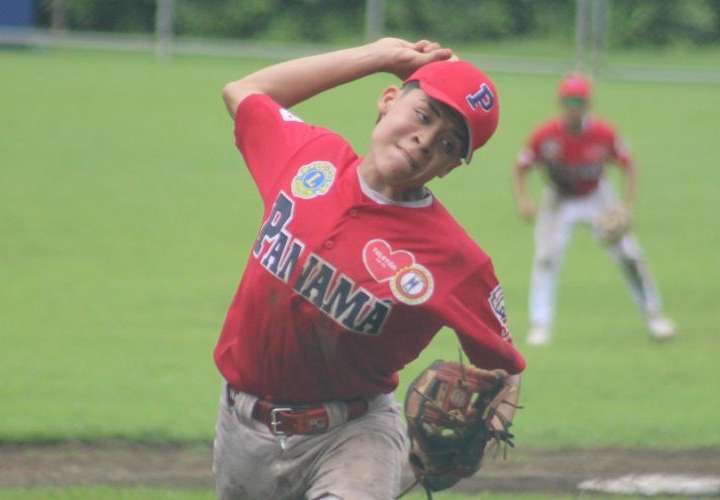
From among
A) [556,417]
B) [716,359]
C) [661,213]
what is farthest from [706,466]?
[661,213]

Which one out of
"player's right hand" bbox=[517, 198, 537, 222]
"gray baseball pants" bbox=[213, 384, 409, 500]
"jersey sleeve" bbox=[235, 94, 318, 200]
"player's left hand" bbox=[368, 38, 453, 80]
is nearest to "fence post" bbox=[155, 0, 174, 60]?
"player's right hand" bbox=[517, 198, 537, 222]

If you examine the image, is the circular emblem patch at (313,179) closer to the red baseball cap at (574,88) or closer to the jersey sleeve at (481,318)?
the jersey sleeve at (481,318)

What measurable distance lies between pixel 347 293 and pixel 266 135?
0.75 meters

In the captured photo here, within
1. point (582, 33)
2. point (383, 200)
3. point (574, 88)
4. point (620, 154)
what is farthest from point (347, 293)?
point (582, 33)

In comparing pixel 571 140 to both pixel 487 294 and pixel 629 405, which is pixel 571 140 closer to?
pixel 629 405

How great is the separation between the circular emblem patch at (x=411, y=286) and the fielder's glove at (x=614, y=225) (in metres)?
7.36

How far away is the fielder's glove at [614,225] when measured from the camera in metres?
11.7

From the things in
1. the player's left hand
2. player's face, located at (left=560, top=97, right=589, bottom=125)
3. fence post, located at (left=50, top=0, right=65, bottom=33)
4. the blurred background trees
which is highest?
the player's left hand

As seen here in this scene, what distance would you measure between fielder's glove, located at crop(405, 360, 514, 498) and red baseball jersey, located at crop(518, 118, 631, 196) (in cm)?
721

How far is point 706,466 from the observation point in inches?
332

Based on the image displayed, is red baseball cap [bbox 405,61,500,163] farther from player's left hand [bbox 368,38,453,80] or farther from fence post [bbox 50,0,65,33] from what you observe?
fence post [bbox 50,0,65,33]

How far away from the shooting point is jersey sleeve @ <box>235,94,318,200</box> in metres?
4.98

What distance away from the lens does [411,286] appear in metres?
4.56

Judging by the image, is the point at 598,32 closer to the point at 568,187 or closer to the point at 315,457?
the point at 568,187
